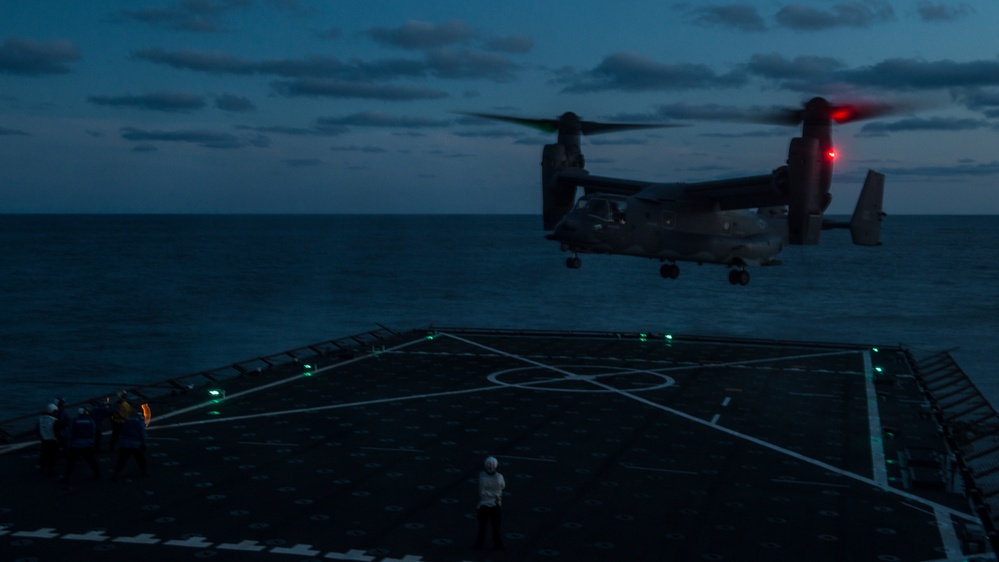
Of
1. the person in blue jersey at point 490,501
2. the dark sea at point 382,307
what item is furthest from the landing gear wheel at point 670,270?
the dark sea at point 382,307

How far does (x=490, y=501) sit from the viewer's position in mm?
18672

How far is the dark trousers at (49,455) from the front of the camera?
24.2m

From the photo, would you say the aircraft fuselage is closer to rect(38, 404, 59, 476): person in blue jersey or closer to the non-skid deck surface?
the non-skid deck surface

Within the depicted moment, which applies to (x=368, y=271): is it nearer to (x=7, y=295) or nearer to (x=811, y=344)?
(x=7, y=295)

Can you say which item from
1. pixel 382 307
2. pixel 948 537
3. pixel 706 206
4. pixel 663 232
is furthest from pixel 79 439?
pixel 382 307

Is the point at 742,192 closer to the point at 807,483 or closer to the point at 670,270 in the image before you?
the point at 670,270

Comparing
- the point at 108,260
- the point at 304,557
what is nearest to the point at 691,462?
the point at 304,557

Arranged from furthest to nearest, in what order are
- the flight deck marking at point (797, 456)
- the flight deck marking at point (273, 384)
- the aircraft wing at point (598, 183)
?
the aircraft wing at point (598, 183) < the flight deck marking at point (273, 384) < the flight deck marking at point (797, 456)

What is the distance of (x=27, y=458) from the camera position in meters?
26.7

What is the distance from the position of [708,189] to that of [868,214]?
11.4m

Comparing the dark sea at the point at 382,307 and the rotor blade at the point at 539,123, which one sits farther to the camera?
the dark sea at the point at 382,307

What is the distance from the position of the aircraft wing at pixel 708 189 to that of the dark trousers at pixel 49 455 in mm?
26833

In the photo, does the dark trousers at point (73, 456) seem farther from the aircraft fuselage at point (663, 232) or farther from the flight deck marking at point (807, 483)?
the aircraft fuselage at point (663, 232)

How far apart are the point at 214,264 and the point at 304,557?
171 m
